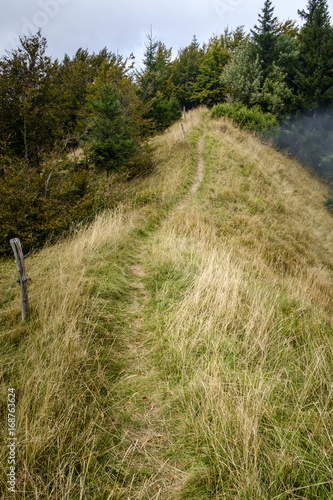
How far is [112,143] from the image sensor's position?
8.27m

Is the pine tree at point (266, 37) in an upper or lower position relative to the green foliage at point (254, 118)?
upper

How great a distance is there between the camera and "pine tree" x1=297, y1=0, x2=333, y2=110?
52.9 feet

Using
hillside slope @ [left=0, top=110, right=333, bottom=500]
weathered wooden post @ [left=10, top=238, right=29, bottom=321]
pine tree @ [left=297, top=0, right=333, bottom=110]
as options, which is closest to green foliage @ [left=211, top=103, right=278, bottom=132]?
pine tree @ [left=297, top=0, right=333, bottom=110]

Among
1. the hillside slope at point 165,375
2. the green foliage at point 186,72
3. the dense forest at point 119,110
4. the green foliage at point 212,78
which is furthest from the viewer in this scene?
the green foliage at point 186,72

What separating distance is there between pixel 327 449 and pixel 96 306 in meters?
2.94

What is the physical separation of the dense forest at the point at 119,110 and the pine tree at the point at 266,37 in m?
0.07

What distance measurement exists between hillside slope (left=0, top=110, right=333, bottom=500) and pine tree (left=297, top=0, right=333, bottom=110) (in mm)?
17503

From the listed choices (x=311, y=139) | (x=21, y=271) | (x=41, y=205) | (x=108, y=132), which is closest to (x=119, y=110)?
(x=108, y=132)

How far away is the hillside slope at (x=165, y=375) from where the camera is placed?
68.9 inches

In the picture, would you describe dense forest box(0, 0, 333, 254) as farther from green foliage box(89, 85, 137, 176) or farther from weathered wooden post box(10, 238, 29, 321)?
weathered wooden post box(10, 238, 29, 321)

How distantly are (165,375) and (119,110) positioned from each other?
902cm

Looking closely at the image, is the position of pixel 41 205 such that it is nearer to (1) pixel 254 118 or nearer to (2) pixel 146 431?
(2) pixel 146 431

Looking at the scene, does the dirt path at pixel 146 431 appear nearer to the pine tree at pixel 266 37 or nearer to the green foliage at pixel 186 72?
the pine tree at pixel 266 37

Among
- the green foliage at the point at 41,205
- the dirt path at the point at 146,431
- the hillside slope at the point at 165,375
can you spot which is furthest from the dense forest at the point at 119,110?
the dirt path at the point at 146,431
